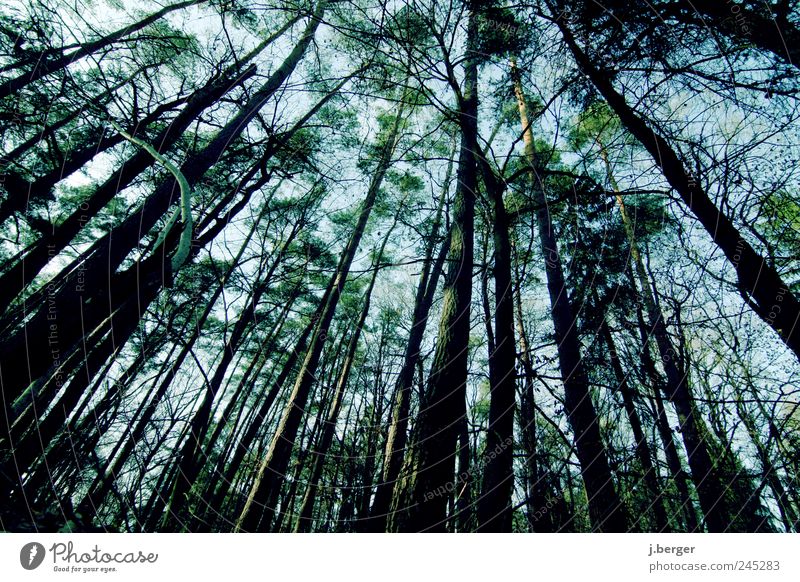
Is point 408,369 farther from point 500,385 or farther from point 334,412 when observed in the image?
point 500,385

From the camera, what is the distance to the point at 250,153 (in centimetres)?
487

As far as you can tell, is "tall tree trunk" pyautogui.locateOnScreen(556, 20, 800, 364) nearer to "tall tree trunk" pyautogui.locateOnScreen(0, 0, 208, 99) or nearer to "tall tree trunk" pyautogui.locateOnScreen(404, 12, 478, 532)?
"tall tree trunk" pyautogui.locateOnScreen(404, 12, 478, 532)

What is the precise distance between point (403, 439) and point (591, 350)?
3877 mm

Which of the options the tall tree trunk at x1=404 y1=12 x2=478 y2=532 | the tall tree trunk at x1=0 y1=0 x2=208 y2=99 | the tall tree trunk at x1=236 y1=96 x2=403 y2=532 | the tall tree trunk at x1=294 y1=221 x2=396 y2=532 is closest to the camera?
the tall tree trunk at x1=404 y1=12 x2=478 y2=532

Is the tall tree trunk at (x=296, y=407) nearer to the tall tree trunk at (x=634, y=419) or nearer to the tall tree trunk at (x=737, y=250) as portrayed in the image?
the tall tree trunk at (x=737, y=250)

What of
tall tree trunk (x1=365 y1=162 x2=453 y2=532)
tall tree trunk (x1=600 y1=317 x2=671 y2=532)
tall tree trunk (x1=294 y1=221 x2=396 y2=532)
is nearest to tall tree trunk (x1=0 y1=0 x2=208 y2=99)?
tall tree trunk (x1=365 y1=162 x2=453 y2=532)
